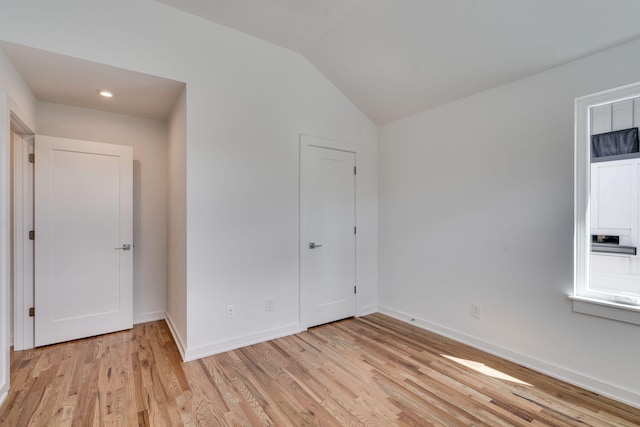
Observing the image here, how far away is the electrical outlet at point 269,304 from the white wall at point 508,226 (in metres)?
1.59

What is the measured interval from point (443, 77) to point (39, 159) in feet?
13.2

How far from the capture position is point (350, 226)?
3770 mm

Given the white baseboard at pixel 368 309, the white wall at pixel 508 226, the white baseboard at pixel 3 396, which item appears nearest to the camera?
the white baseboard at pixel 3 396

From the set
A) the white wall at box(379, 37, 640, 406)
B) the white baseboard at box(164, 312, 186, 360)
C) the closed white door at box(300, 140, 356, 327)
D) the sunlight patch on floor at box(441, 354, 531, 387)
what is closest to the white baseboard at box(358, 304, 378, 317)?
the closed white door at box(300, 140, 356, 327)

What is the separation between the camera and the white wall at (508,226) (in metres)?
2.22

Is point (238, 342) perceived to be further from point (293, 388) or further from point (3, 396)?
point (3, 396)

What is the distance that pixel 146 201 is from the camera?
364 centimetres

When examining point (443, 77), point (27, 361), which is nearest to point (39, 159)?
point (27, 361)

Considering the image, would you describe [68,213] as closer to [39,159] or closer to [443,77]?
[39,159]

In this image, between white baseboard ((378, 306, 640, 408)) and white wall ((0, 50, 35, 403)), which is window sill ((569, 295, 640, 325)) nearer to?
white baseboard ((378, 306, 640, 408))

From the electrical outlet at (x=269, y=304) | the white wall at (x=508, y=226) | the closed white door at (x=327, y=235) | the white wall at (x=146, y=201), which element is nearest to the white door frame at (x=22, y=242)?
the white wall at (x=146, y=201)

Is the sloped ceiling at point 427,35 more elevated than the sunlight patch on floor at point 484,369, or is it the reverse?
the sloped ceiling at point 427,35

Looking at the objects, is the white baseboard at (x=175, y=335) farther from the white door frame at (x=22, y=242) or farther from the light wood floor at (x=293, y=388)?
the white door frame at (x=22, y=242)

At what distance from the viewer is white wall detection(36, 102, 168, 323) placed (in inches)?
137
